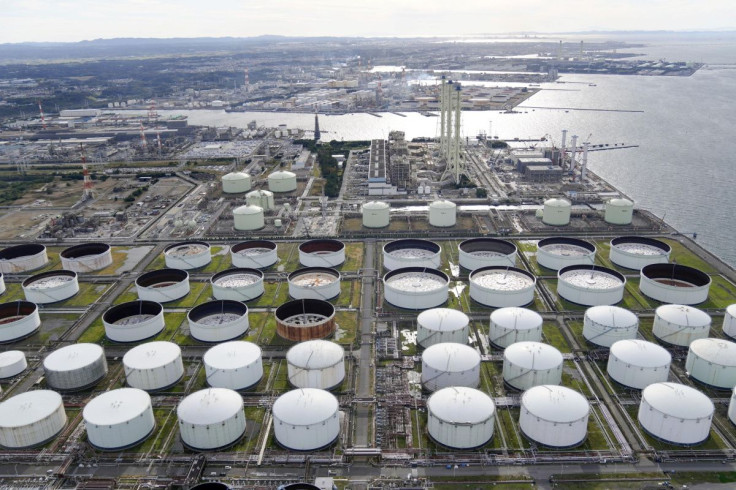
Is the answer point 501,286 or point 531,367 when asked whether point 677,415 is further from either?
point 501,286

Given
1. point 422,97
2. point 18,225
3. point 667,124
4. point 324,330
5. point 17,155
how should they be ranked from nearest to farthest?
point 324,330, point 18,225, point 17,155, point 667,124, point 422,97

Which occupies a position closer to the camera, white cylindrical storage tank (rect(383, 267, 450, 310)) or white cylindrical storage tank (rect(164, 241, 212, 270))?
white cylindrical storage tank (rect(383, 267, 450, 310))

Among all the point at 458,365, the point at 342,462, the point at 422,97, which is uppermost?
the point at 422,97

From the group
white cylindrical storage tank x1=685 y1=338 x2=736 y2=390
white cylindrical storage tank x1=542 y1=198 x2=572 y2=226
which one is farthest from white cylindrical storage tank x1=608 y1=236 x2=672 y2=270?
white cylindrical storage tank x1=685 y1=338 x2=736 y2=390

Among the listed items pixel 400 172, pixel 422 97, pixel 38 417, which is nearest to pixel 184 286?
pixel 38 417

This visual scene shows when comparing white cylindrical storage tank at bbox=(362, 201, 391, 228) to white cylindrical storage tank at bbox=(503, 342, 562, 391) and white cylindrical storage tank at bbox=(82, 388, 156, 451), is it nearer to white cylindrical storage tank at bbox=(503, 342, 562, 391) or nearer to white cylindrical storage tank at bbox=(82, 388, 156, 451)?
white cylindrical storage tank at bbox=(503, 342, 562, 391)

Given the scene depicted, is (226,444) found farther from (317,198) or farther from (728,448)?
(317,198)

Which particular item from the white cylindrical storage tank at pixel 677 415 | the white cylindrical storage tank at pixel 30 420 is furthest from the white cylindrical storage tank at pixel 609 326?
the white cylindrical storage tank at pixel 30 420
